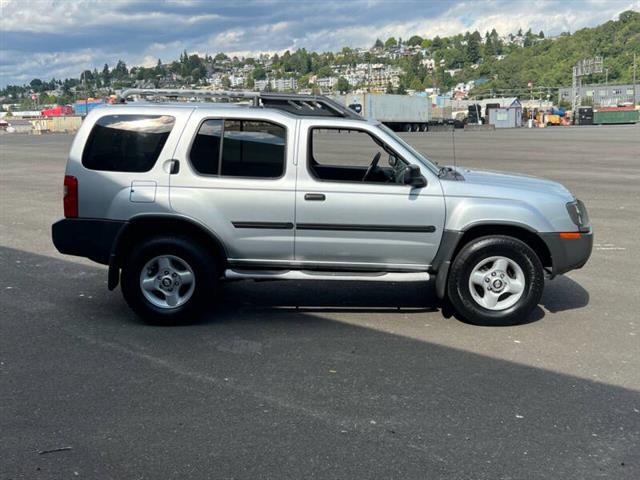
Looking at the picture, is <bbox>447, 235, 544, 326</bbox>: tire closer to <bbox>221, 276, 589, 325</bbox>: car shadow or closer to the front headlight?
<bbox>221, 276, 589, 325</bbox>: car shadow

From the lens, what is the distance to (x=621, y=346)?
5.66 meters

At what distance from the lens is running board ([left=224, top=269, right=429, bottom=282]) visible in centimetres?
616

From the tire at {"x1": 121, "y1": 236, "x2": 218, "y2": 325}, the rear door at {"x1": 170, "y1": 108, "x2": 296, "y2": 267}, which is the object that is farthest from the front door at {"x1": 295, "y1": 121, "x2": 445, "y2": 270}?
the tire at {"x1": 121, "y1": 236, "x2": 218, "y2": 325}

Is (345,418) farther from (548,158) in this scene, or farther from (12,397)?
(548,158)

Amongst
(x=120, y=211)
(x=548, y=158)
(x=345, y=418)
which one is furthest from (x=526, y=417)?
(x=548, y=158)

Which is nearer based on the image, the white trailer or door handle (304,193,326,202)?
door handle (304,193,326,202)

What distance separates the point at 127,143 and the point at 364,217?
2.22 metres

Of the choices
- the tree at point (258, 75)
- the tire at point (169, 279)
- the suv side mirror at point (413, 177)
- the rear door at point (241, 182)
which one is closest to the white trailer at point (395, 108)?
the tree at point (258, 75)

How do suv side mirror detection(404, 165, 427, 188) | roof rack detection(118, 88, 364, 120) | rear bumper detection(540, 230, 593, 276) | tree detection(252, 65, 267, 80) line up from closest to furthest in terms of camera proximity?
suv side mirror detection(404, 165, 427, 188), rear bumper detection(540, 230, 593, 276), roof rack detection(118, 88, 364, 120), tree detection(252, 65, 267, 80)

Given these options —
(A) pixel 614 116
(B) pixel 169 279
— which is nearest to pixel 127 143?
(B) pixel 169 279

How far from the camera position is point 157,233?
6.27 meters

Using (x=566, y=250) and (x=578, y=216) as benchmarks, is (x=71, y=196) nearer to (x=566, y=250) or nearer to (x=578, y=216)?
(x=566, y=250)

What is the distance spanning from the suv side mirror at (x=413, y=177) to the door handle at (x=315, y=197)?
74 cm

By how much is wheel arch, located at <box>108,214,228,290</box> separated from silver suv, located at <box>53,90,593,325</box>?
13 mm
